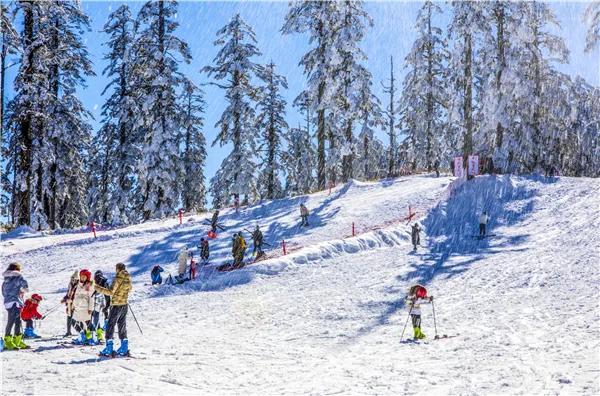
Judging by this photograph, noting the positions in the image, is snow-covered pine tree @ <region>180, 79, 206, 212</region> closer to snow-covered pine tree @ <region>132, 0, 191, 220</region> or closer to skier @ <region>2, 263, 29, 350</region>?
snow-covered pine tree @ <region>132, 0, 191, 220</region>

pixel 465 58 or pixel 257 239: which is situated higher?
pixel 465 58

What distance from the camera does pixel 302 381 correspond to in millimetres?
9469

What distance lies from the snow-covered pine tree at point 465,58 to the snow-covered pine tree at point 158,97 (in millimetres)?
16441

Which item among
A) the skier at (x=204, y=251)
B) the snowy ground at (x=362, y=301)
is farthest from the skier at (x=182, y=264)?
the skier at (x=204, y=251)

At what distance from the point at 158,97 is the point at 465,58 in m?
18.8

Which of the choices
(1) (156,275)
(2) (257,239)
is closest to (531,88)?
(2) (257,239)

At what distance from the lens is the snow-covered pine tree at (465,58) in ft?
109

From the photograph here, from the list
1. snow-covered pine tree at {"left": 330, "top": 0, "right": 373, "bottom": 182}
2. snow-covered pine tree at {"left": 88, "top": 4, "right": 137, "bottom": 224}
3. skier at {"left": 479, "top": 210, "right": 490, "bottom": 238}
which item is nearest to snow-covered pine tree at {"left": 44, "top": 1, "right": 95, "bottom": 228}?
snow-covered pine tree at {"left": 88, "top": 4, "right": 137, "bottom": 224}

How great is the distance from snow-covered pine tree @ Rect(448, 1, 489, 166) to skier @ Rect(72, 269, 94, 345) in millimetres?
26155

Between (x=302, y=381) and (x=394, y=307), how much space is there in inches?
301

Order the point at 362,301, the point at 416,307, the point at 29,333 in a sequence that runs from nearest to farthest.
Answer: the point at 29,333 < the point at 416,307 < the point at 362,301

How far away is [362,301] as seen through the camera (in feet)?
56.6

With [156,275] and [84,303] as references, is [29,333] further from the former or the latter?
[156,275]

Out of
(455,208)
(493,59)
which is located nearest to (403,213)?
(455,208)
